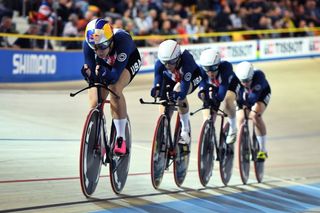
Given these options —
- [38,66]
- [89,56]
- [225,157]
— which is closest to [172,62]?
[89,56]

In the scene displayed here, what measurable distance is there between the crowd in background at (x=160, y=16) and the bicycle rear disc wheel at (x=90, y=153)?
8.38 metres

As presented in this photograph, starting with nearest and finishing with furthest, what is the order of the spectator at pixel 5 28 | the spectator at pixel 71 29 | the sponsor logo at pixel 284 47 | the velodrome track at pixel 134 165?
the velodrome track at pixel 134 165, the spectator at pixel 5 28, the spectator at pixel 71 29, the sponsor logo at pixel 284 47

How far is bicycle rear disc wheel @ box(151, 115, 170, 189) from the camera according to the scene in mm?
6754

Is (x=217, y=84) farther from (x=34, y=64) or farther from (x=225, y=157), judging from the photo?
(x=34, y=64)

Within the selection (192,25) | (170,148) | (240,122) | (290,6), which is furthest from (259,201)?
(290,6)

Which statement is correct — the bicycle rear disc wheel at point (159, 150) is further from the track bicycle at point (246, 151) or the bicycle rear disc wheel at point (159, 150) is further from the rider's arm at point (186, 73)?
the track bicycle at point (246, 151)

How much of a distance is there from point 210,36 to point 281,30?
3.53 m

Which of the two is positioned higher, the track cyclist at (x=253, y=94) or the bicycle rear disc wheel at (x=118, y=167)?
the track cyclist at (x=253, y=94)

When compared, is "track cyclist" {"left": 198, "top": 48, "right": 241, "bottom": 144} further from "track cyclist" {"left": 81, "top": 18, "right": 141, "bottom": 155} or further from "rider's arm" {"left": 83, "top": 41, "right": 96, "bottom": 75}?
"rider's arm" {"left": 83, "top": 41, "right": 96, "bottom": 75}

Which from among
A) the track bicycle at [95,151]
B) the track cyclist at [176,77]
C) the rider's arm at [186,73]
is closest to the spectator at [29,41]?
the track cyclist at [176,77]

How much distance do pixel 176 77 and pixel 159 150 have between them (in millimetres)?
759

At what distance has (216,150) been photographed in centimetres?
791

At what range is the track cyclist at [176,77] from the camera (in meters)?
6.79

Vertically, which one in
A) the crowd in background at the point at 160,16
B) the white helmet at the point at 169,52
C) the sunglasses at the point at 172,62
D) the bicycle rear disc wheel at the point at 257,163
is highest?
the crowd in background at the point at 160,16
